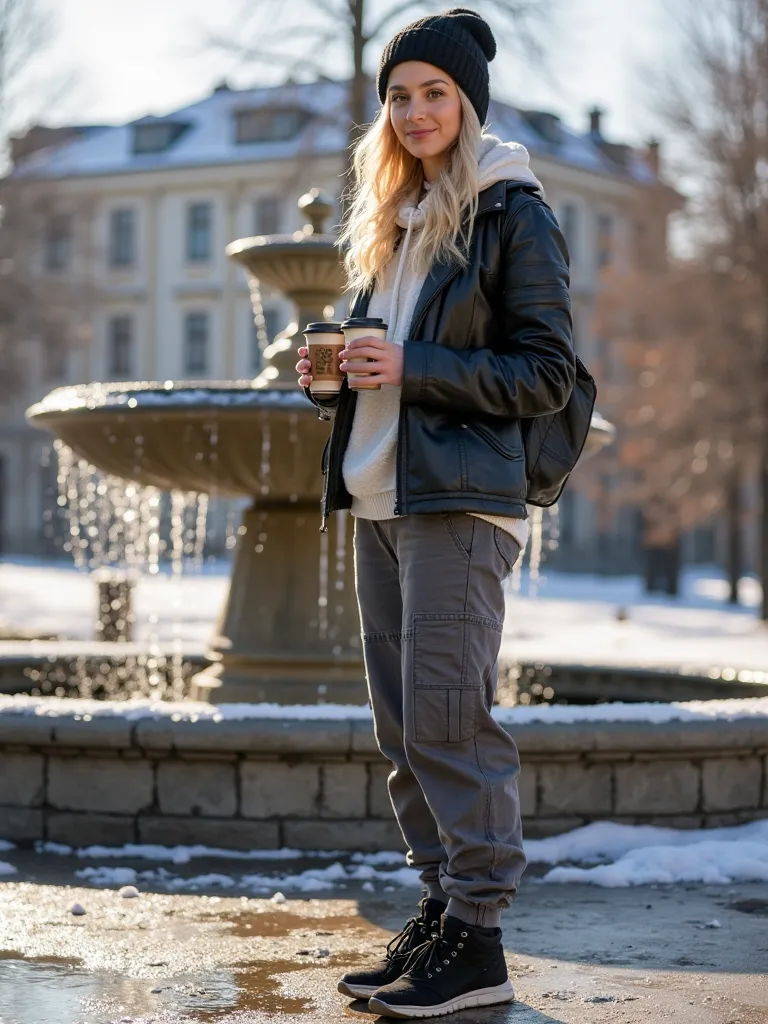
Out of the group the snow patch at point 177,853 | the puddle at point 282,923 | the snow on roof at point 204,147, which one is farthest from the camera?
the snow on roof at point 204,147

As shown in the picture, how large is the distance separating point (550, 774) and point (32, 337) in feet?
94.8

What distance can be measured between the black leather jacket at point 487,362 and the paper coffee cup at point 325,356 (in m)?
0.09

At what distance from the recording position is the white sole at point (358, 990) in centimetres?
345

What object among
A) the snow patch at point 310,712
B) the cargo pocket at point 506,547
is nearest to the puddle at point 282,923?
the snow patch at point 310,712

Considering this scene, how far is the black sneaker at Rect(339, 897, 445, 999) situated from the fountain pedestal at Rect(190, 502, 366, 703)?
3422 millimetres

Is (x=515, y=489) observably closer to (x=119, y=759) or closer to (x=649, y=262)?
(x=119, y=759)

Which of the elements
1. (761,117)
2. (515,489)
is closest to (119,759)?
(515,489)

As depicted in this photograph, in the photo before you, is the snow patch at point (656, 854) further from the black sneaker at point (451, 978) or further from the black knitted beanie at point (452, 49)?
the black knitted beanie at point (452, 49)

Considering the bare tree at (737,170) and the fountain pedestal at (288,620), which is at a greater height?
the bare tree at (737,170)

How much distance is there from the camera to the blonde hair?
3490 mm

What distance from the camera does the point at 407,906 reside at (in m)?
4.44

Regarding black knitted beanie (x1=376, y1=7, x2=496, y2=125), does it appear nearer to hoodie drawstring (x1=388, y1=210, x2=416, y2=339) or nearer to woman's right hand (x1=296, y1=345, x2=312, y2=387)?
A: hoodie drawstring (x1=388, y1=210, x2=416, y2=339)

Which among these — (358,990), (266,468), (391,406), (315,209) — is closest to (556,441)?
(391,406)

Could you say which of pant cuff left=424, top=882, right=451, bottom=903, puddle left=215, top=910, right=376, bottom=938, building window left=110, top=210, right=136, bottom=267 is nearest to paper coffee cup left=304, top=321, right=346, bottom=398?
pant cuff left=424, top=882, right=451, bottom=903
